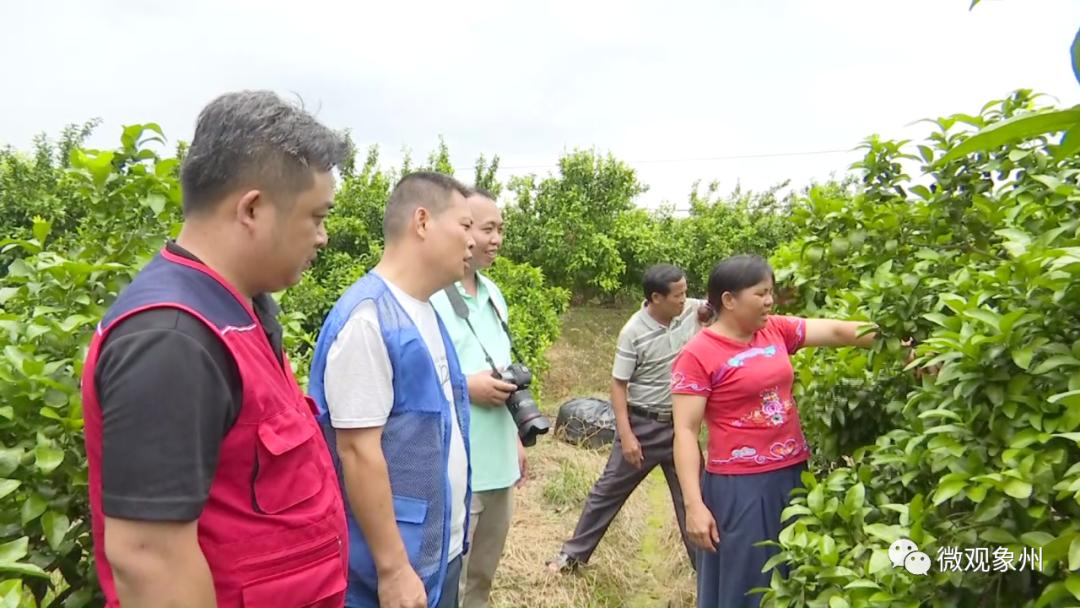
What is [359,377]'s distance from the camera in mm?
1658

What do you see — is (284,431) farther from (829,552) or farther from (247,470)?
(829,552)

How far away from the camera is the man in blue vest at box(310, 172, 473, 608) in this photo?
165cm

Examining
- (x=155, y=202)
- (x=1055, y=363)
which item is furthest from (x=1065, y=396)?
(x=155, y=202)

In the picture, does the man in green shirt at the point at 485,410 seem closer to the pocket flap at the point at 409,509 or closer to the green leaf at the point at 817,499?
the pocket flap at the point at 409,509

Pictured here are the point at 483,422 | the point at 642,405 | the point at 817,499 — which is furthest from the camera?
the point at 642,405

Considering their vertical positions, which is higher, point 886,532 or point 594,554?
point 886,532

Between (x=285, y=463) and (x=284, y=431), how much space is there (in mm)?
55

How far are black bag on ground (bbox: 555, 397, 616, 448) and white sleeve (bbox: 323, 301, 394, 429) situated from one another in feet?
14.7

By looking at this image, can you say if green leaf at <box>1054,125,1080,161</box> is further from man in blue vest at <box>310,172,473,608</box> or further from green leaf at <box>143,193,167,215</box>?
green leaf at <box>143,193,167,215</box>

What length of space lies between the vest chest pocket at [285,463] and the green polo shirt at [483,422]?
4.44 feet

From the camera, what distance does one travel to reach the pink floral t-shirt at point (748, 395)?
248 cm

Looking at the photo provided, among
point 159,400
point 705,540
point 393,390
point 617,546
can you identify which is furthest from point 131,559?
point 617,546

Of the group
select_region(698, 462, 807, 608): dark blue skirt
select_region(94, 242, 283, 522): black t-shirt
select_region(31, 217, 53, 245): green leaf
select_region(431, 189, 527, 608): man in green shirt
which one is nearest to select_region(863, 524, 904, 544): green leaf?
select_region(698, 462, 807, 608): dark blue skirt

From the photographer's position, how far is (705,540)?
2455mm
